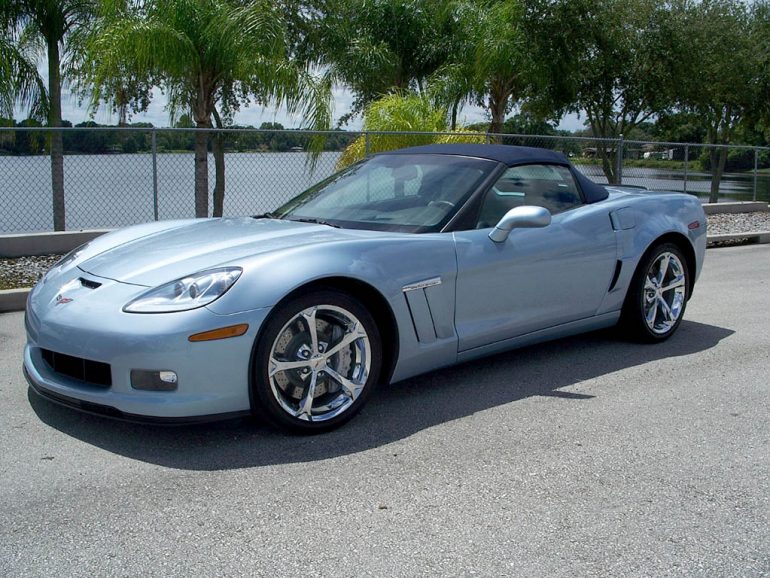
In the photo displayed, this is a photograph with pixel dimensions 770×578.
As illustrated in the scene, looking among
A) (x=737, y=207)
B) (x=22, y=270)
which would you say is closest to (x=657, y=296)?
(x=22, y=270)

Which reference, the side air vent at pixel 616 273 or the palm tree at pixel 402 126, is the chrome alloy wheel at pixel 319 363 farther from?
the palm tree at pixel 402 126

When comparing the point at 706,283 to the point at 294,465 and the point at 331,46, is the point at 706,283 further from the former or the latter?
the point at 331,46

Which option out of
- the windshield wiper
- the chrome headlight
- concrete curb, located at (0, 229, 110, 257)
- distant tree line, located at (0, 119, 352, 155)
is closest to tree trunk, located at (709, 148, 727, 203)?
distant tree line, located at (0, 119, 352, 155)

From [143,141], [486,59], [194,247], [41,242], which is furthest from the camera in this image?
[486,59]

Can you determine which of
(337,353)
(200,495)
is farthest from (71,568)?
(337,353)

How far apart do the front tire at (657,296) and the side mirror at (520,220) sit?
143 cm

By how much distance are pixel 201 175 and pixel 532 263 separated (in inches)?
295

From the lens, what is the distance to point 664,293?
6.05 m

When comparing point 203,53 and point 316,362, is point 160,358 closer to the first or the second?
point 316,362

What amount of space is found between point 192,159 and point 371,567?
8801 millimetres

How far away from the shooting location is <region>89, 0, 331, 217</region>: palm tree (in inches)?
453

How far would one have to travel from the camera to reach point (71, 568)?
2811 mm

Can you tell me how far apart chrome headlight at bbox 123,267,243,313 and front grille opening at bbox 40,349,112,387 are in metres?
0.29

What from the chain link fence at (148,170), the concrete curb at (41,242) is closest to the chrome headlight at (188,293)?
the chain link fence at (148,170)
